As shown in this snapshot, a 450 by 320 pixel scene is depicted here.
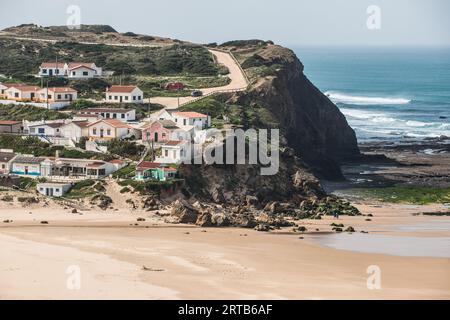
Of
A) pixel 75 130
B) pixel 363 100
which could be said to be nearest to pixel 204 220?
pixel 75 130

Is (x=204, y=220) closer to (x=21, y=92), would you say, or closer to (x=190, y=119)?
(x=190, y=119)

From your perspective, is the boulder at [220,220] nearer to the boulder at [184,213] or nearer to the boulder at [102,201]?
A: the boulder at [184,213]

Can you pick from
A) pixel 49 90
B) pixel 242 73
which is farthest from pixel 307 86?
pixel 49 90

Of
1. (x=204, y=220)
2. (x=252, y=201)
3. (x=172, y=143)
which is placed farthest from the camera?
(x=172, y=143)

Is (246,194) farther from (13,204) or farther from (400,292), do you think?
(400,292)
